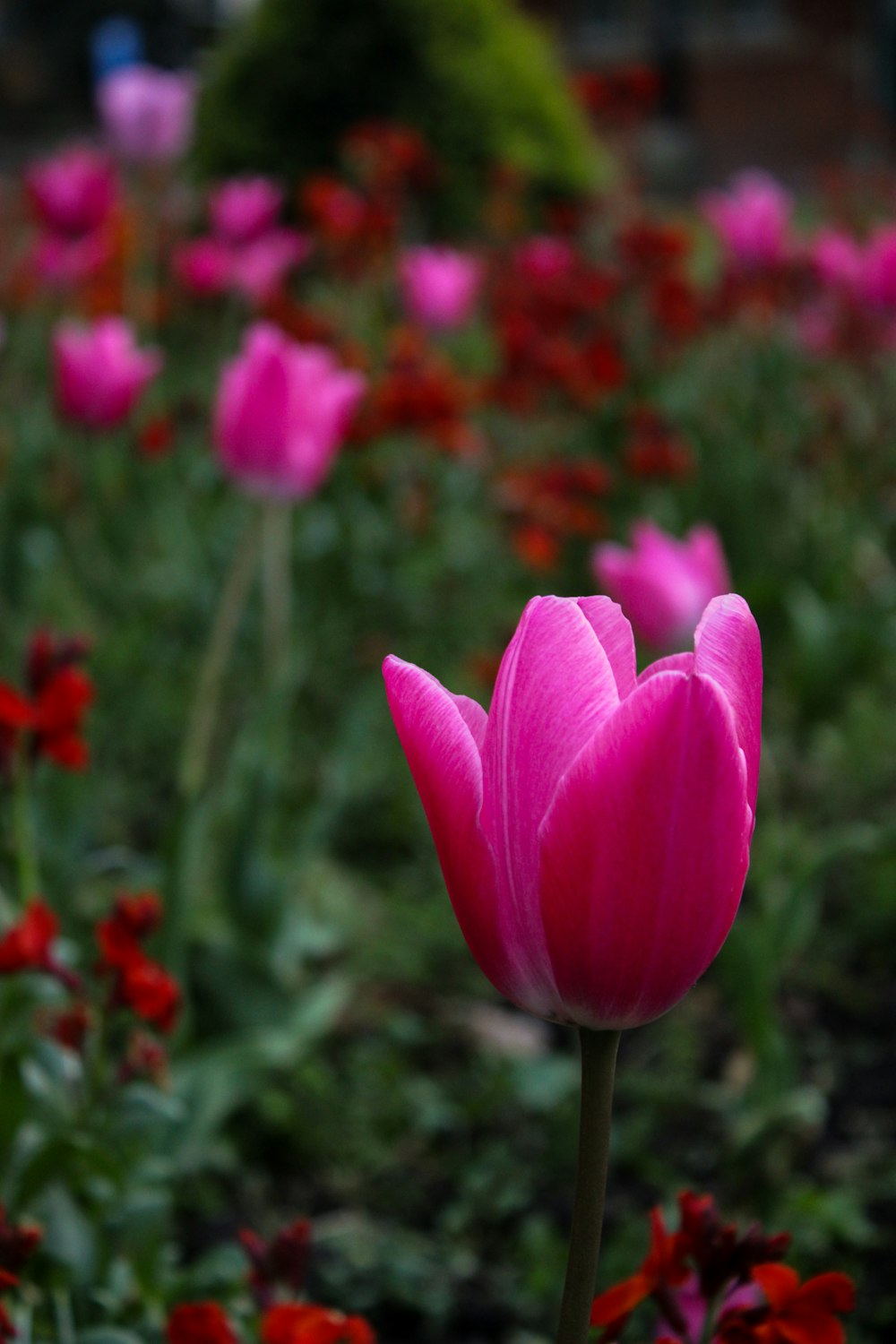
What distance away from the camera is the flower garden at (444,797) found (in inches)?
20.3

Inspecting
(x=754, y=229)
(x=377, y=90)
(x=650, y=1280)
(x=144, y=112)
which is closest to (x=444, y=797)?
(x=650, y=1280)

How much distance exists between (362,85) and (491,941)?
6.04m

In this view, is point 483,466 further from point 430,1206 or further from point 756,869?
point 430,1206

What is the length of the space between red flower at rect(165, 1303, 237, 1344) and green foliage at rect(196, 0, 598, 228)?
18.4ft

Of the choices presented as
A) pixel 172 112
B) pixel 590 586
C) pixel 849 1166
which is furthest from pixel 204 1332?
pixel 172 112

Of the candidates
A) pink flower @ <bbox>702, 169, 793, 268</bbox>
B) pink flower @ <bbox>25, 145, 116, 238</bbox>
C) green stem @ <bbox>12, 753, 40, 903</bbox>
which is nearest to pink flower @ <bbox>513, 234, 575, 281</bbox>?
pink flower @ <bbox>702, 169, 793, 268</bbox>

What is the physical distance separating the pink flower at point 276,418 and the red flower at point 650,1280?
1235 millimetres

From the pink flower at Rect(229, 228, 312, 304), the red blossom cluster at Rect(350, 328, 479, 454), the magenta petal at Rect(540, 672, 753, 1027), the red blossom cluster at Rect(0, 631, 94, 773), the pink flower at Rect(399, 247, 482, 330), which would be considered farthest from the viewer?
the pink flower at Rect(399, 247, 482, 330)

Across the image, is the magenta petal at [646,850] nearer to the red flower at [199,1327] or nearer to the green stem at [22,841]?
the red flower at [199,1327]

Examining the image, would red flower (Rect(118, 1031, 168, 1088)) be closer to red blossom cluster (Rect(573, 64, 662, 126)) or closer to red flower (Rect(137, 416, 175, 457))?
red flower (Rect(137, 416, 175, 457))

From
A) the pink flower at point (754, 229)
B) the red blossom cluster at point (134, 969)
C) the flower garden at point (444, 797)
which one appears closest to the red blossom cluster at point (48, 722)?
the flower garden at point (444, 797)

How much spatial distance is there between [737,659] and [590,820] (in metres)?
0.09

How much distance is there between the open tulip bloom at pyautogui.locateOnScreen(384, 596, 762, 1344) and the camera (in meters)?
0.48

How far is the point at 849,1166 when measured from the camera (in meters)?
1.50
